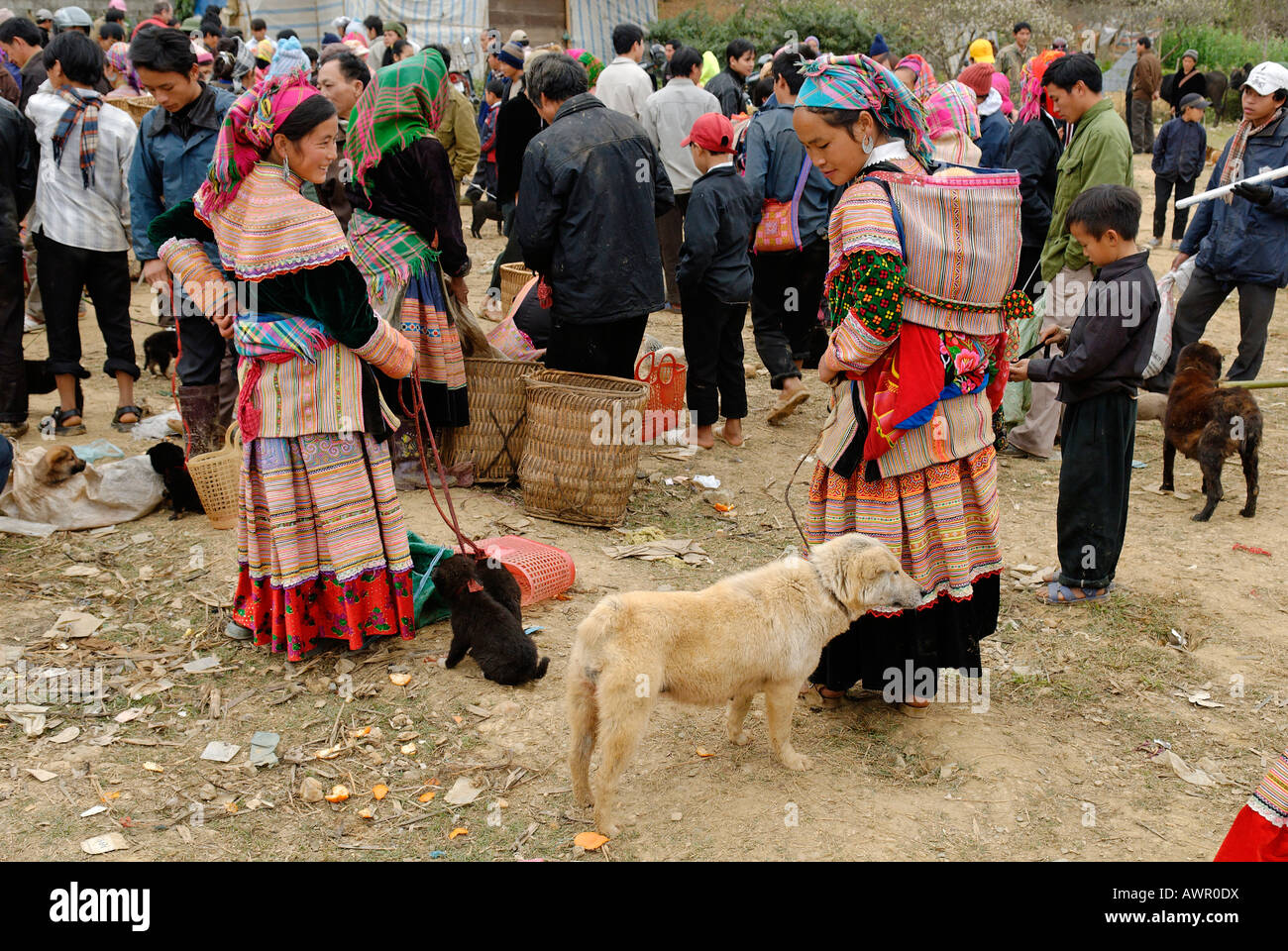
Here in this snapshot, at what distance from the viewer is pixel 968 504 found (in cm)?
417

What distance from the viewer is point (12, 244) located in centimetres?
727

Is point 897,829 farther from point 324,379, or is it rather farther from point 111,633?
point 111,633

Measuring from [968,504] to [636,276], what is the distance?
310 cm

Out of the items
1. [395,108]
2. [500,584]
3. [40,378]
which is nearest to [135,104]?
[40,378]

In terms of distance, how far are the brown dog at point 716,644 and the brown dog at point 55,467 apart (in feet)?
13.6

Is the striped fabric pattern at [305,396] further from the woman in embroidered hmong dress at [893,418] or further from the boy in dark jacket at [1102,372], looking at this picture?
the boy in dark jacket at [1102,372]

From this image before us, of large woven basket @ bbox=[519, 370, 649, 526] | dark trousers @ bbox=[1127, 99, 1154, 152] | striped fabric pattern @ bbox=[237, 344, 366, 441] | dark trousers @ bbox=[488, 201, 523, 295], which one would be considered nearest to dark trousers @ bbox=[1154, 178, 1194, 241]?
dark trousers @ bbox=[1127, 99, 1154, 152]

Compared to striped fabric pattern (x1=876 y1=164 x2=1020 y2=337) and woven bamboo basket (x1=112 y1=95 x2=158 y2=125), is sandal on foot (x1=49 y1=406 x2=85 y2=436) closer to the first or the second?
woven bamboo basket (x1=112 y1=95 x2=158 y2=125)

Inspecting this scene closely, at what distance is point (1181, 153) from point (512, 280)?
10649 mm

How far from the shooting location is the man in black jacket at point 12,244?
7.15 meters

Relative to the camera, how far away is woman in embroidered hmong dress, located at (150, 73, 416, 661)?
4.23 m

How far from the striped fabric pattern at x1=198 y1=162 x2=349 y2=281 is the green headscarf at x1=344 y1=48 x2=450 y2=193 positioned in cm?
195

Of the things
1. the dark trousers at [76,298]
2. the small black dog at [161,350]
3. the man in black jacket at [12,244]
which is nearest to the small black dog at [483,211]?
the small black dog at [161,350]

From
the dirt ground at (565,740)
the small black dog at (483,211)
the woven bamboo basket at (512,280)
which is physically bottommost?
the dirt ground at (565,740)
